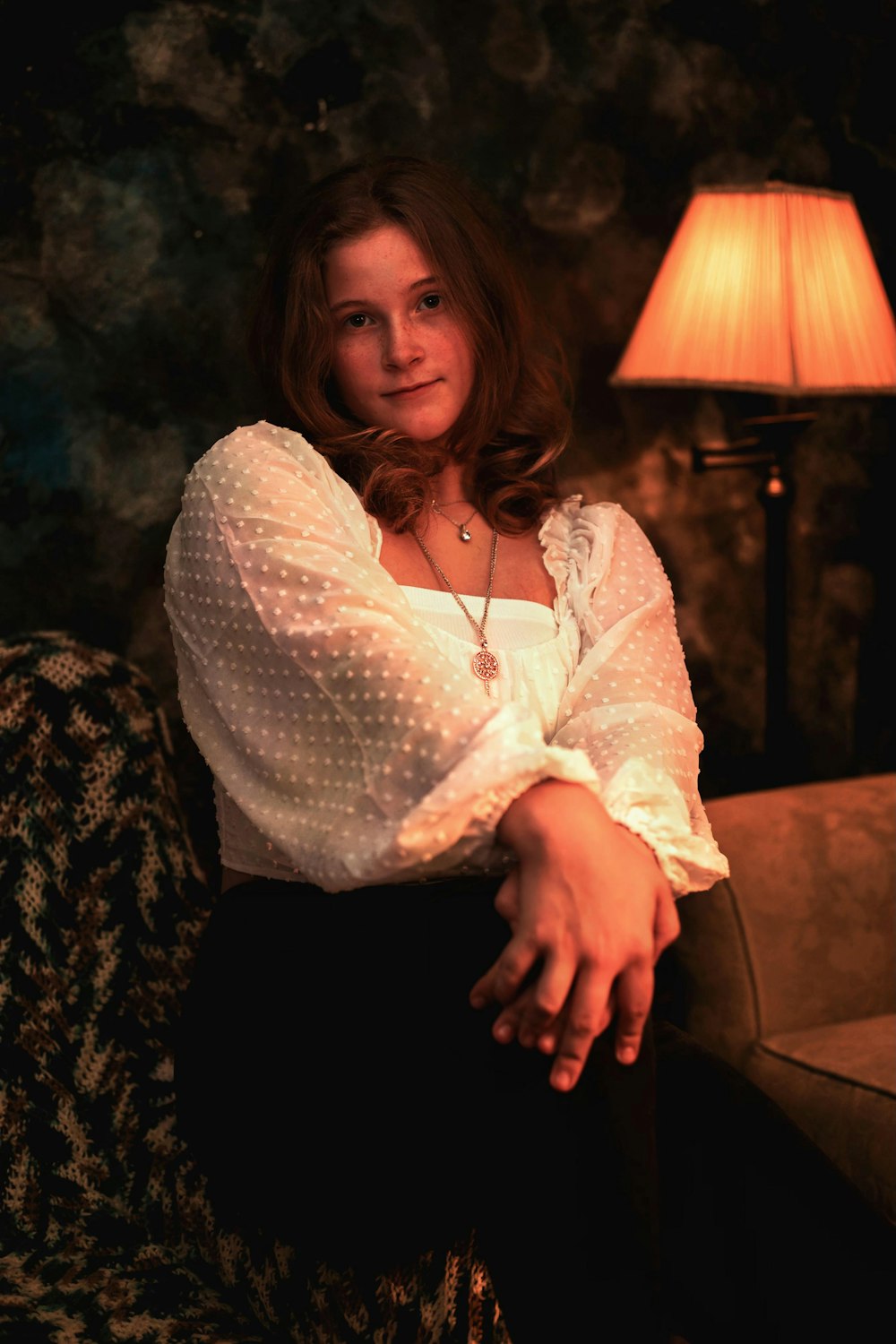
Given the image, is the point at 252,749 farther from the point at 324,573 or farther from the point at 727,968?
the point at 727,968

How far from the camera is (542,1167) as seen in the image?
98 cm

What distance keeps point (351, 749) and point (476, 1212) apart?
15.6 inches

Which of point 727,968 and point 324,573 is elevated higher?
point 324,573

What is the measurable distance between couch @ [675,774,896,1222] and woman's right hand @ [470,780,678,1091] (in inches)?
29.7

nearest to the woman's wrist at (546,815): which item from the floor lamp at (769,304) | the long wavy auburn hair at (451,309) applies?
the long wavy auburn hair at (451,309)

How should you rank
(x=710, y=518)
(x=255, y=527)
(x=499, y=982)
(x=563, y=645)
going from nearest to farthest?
(x=499, y=982)
(x=255, y=527)
(x=563, y=645)
(x=710, y=518)

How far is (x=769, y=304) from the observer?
1.89 meters

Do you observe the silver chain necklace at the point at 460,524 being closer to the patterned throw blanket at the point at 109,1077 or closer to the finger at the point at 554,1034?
the patterned throw blanket at the point at 109,1077

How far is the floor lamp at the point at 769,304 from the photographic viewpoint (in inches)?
74.3

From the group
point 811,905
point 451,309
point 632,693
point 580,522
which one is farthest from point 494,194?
point 811,905

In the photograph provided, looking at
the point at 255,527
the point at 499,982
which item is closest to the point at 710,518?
the point at 255,527

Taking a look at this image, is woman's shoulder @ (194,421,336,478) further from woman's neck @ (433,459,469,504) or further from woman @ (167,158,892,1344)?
woman's neck @ (433,459,469,504)

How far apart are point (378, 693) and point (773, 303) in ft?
3.66

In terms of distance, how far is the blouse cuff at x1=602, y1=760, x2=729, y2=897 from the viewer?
1075mm
